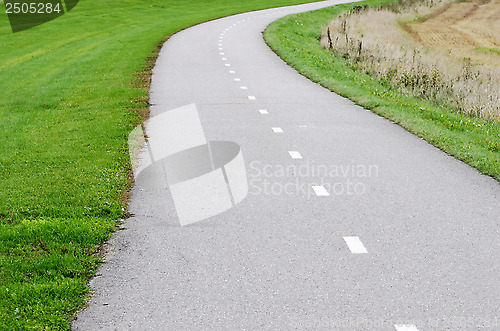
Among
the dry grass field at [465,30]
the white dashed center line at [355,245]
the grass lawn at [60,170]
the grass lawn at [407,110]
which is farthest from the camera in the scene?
the dry grass field at [465,30]

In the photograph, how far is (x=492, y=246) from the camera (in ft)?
18.8

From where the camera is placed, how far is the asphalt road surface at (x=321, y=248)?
4445 millimetres

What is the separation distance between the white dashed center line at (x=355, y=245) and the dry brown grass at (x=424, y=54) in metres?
9.23

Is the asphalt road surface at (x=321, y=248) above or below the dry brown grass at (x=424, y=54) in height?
above

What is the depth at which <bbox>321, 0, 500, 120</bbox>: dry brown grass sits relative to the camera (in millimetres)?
15812

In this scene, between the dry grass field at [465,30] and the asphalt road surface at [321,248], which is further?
the dry grass field at [465,30]

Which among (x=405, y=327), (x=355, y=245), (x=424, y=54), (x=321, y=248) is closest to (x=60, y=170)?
(x=321, y=248)

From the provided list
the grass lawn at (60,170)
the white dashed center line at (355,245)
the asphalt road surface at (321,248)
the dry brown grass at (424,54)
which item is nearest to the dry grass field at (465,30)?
the dry brown grass at (424,54)

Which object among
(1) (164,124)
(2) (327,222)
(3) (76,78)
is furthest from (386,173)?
(3) (76,78)

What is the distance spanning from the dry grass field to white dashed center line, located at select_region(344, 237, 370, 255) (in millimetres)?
23087

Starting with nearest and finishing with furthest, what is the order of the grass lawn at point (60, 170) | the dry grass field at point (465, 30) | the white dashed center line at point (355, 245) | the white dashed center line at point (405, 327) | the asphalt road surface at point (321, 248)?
the white dashed center line at point (405, 327), the asphalt road surface at point (321, 248), the grass lawn at point (60, 170), the white dashed center line at point (355, 245), the dry grass field at point (465, 30)

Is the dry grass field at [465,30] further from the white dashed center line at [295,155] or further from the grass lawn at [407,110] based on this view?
the white dashed center line at [295,155]

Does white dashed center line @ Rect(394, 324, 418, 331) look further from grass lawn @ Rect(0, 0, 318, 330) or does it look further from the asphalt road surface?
grass lawn @ Rect(0, 0, 318, 330)

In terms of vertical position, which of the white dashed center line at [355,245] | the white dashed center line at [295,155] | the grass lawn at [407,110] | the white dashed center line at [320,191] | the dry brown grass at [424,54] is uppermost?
the white dashed center line at [355,245]
